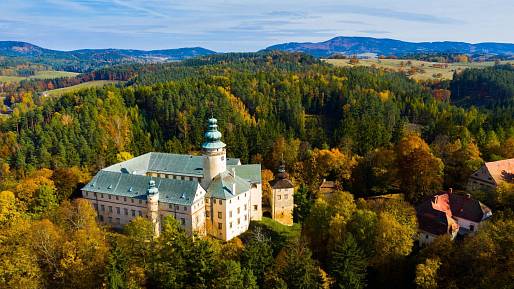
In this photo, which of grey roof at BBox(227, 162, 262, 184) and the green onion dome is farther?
grey roof at BBox(227, 162, 262, 184)

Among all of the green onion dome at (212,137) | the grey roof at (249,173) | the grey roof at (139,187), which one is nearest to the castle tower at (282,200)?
the grey roof at (249,173)

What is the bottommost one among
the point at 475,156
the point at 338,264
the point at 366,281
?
the point at 366,281

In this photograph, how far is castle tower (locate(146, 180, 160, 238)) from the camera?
62.0 m

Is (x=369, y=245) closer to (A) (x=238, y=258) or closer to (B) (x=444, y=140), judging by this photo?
(A) (x=238, y=258)

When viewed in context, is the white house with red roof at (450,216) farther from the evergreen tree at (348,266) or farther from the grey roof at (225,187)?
the grey roof at (225,187)

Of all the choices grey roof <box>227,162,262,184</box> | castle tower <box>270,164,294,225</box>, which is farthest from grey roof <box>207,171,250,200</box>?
castle tower <box>270,164,294,225</box>

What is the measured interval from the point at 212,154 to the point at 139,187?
41.3 ft

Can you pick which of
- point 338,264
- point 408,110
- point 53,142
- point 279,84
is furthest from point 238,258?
point 279,84

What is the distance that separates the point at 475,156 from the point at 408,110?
63230 mm

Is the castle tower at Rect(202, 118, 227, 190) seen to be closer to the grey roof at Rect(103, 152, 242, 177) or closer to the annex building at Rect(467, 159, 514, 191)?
the grey roof at Rect(103, 152, 242, 177)

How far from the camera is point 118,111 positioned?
12038 cm

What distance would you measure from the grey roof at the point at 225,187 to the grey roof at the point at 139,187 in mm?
2798

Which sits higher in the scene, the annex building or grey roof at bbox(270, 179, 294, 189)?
the annex building

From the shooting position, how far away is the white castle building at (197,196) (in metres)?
61.9
